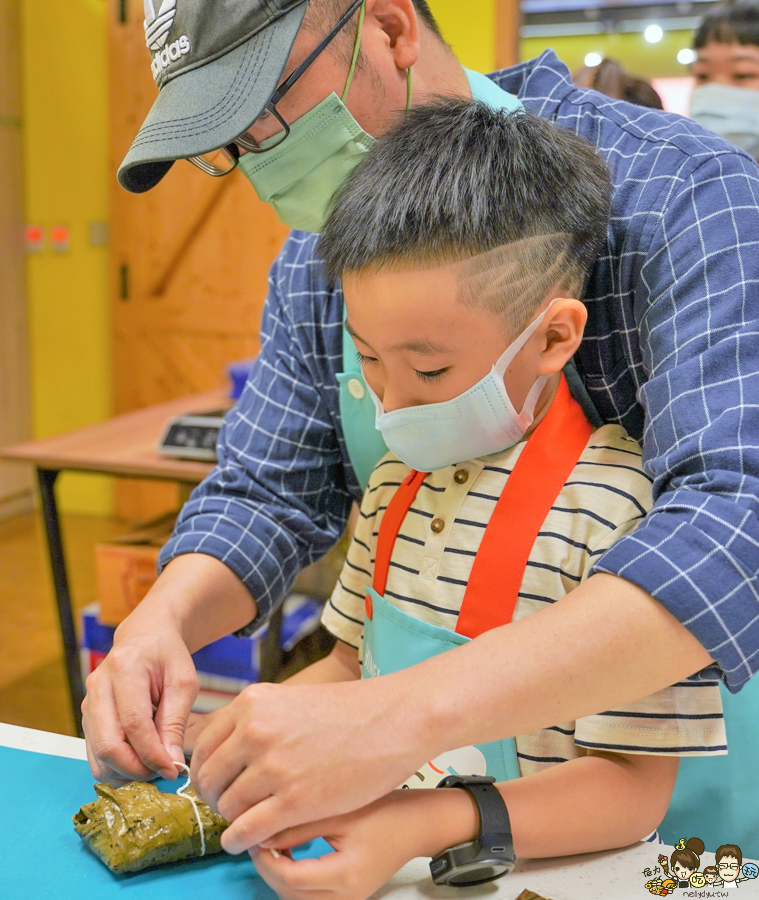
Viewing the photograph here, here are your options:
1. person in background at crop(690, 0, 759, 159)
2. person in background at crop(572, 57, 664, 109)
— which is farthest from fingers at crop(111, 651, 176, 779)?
person in background at crop(690, 0, 759, 159)

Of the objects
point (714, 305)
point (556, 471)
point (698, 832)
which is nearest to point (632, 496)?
point (556, 471)

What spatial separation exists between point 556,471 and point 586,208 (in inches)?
11.0

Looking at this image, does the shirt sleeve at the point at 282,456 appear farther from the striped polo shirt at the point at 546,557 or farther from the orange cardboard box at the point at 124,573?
the orange cardboard box at the point at 124,573

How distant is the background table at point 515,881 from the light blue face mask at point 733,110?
7.05ft

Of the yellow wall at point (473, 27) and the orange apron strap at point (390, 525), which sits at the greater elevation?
the yellow wall at point (473, 27)

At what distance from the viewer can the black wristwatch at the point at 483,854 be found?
82 centimetres

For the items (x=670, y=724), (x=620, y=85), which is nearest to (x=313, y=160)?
(x=670, y=724)

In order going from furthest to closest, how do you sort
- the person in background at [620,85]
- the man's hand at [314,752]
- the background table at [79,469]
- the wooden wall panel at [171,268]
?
the wooden wall panel at [171,268] → the background table at [79,469] → the person in background at [620,85] → the man's hand at [314,752]

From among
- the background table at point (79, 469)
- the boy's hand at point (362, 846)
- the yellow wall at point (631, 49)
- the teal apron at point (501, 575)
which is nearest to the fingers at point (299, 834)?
the boy's hand at point (362, 846)

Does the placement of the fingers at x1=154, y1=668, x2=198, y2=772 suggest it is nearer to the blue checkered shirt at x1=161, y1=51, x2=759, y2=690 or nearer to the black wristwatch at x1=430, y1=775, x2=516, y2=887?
the blue checkered shirt at x1=161, y1=51, x2=759, y2=690

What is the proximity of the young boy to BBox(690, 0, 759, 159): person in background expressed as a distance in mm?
1759

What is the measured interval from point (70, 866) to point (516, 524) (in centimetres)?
55

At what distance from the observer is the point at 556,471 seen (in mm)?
997

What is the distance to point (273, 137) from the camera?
42.7 inches
